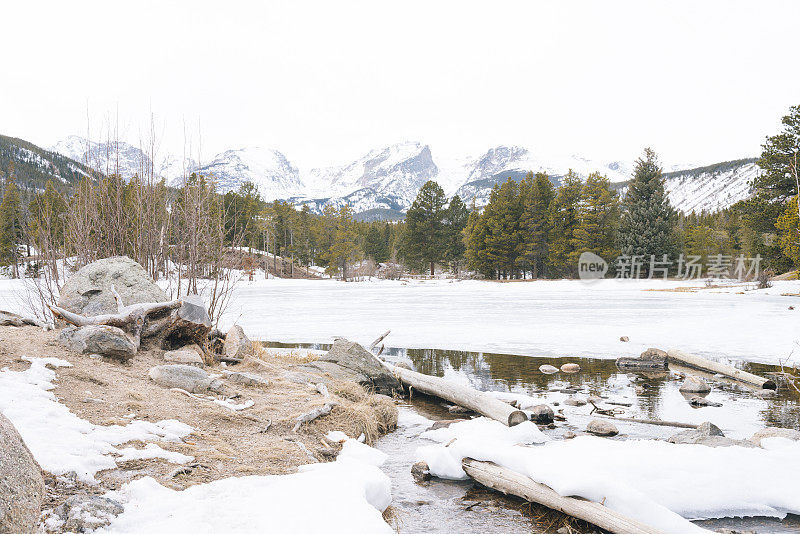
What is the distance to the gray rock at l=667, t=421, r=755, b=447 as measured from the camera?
19.9 ft

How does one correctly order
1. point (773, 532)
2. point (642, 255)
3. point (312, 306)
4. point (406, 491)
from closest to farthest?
point (773, 532)
point (406, 491)
point (312, 306)
point (642, 255)

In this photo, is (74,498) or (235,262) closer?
(74,498)

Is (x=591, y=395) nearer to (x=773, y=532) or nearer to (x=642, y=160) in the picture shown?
(x=773, y=532)

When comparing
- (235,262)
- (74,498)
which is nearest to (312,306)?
(235,262)

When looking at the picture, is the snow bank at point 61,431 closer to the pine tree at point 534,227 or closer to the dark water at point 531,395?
the dark water at point 531,395

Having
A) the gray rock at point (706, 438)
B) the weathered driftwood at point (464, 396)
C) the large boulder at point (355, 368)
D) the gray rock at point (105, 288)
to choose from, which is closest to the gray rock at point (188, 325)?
the gray rock at point (105, 288)

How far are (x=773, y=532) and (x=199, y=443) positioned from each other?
563cm

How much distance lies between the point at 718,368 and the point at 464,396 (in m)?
6.47

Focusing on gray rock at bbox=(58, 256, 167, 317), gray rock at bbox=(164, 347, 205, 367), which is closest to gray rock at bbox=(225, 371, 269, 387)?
gray rock at bbox=(164, 347, 205, 367)

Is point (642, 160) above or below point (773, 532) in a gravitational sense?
above

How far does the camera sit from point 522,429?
6.89 meters

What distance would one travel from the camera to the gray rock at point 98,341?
22.7 ft

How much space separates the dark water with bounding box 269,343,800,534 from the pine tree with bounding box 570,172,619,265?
39.8 metres

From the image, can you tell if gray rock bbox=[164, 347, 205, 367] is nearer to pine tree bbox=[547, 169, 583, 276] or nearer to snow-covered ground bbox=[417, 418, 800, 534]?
snow-covered ground bbox=[417, 418, 800, 534]
